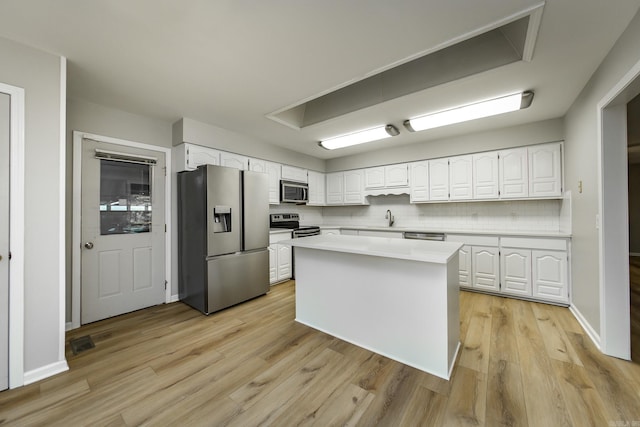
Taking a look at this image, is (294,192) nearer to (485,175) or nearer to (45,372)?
(485,175)

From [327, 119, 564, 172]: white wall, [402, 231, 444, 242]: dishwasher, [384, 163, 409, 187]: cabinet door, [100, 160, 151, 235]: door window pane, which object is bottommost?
[402, 231, 444, 242]: dishwasher

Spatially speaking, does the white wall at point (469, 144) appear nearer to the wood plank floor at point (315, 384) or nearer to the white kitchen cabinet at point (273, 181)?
the white kitchen cabinet at point (273, 181)

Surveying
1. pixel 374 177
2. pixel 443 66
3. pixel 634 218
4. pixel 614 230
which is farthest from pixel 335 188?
pixel 634 218

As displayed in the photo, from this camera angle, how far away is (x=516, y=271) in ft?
10.7

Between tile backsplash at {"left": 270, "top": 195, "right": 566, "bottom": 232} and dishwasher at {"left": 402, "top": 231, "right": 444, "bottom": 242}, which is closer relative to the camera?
tile backsplash at {"left": 270, "top": 195, "right": 566, "bottom": 232}

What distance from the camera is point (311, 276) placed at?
262 cm

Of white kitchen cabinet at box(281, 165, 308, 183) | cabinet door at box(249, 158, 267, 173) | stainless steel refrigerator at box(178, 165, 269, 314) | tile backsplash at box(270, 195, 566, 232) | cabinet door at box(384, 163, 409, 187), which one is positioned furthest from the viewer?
white kitchen cabinet at box(281, 165, 308, 183)

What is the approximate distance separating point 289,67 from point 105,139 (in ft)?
7.64

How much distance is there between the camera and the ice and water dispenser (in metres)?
3.04

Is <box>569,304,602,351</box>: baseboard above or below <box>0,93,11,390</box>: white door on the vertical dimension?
below

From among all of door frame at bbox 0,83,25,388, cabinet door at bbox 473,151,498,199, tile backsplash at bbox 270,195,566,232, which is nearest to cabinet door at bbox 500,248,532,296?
tile backsplash at bbox 270,195,566,232

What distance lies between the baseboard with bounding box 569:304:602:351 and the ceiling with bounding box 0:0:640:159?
2299mm

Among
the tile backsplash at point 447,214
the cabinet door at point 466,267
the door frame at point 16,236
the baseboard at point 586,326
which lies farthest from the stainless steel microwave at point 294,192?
the baseboard at point 586,326

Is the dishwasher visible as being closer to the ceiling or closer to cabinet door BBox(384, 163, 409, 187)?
cabinet door BBox(384, 163, 409, 187)
